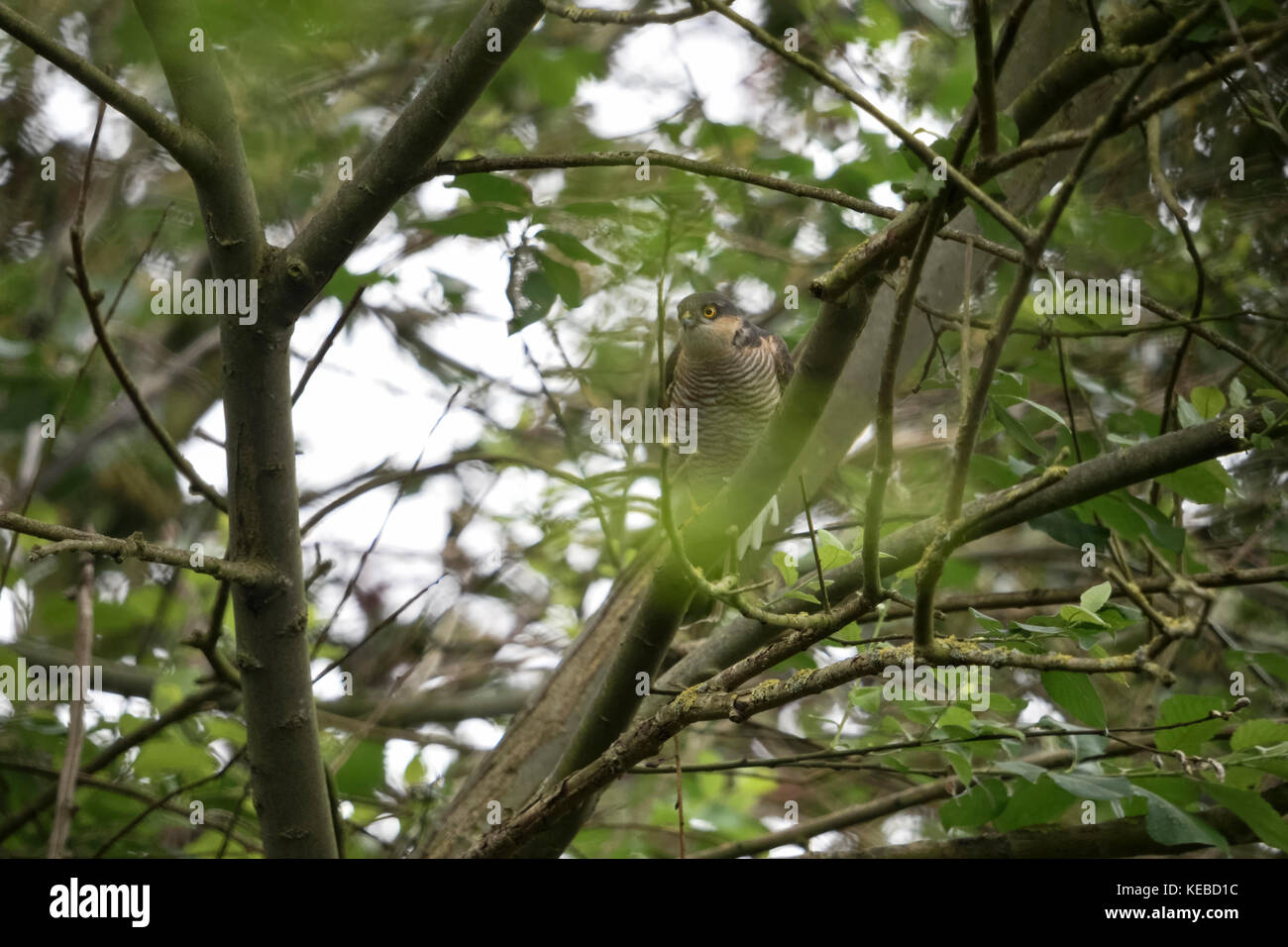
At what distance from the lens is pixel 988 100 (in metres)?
1.64

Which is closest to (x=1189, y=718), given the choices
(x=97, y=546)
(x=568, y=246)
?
(x=568, y=246)

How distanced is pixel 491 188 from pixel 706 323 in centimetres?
282

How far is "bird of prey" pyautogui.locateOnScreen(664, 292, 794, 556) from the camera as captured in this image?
17.9 feet

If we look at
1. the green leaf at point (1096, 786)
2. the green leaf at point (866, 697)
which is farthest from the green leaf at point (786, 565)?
the green leaf at point (1096, 786)

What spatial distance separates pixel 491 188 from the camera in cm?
274

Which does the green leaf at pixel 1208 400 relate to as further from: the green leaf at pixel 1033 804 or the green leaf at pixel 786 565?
the green leaf at pixel 786 565

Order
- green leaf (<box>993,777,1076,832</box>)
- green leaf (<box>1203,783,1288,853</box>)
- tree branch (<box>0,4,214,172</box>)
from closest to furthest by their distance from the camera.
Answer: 1. tree branch (<box>0,4,214,172</box>)
2. green leaf (<box>1203,783,1288,853</box>)
3. green leaf (<box>993,777,1076,832</box>)

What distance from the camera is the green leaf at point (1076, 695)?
241 centimetres

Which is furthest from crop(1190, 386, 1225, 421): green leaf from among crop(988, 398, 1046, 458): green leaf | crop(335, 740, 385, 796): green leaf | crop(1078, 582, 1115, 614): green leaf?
crop(335, 740, 385, 796): green leaf

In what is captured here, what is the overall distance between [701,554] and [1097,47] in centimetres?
142

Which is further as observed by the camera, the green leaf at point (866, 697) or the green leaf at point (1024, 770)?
the green leaf at point (866, 697)

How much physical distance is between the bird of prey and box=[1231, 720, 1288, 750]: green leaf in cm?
303

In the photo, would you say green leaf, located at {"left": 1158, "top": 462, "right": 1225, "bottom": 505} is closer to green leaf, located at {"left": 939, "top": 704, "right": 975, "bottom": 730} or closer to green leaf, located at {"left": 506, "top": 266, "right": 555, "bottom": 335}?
green leaf, located at {"left": 939, "top": 704, "right": 975, "bottom": 730}

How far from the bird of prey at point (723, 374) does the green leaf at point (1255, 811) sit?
10.1 ft
